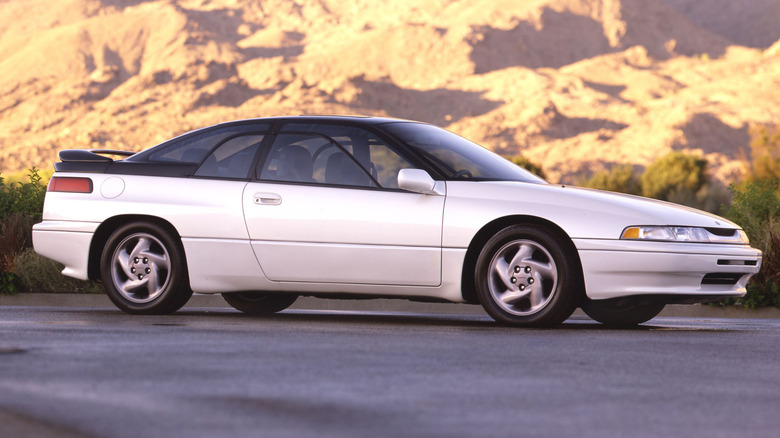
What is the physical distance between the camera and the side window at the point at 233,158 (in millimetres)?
10641

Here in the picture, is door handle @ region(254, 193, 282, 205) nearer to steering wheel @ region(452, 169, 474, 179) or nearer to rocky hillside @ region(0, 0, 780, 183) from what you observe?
steering wheel @ region(452, 169, 474, 179)

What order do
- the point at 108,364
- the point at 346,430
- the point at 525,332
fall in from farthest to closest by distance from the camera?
the point at 525,332
the point at 108,364
the point at 346,430

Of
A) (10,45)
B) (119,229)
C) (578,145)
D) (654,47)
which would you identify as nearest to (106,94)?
(10,45)

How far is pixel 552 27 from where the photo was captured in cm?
12294

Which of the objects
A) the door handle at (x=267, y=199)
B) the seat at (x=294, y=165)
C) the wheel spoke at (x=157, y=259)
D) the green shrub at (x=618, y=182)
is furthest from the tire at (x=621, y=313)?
the green shrub at (x=618, y=182)

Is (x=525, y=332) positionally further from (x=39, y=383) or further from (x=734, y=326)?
(x=39, y=383)

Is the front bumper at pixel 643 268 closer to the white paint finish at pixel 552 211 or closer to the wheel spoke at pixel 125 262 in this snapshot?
the white paint finish at pixel 552 211

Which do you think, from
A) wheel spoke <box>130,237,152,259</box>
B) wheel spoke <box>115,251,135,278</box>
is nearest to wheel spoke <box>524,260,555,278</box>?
wheel spoke <box>130,237,152,259</box>

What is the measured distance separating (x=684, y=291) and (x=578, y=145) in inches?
3306

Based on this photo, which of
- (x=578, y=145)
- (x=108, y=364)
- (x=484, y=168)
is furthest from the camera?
(x=578, y=145)

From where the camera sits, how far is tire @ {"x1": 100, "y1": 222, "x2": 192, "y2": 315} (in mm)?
10594

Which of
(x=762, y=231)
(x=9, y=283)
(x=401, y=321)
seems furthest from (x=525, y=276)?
(x=9, y=283)

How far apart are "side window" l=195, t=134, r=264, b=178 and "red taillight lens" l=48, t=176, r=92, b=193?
995mm

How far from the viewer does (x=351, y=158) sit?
10.3 meters
